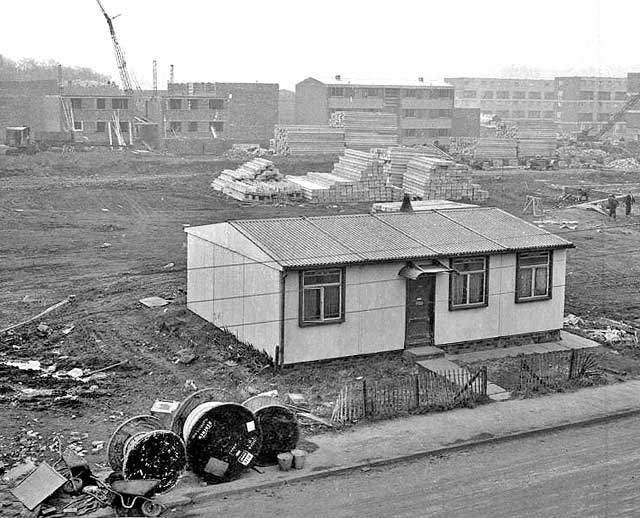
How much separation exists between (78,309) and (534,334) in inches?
488

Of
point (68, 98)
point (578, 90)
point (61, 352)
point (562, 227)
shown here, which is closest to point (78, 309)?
point (61, 352)

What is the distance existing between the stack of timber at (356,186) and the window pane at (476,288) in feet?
82.5

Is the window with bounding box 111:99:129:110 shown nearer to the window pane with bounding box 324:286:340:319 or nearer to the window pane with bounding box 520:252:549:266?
the window pane with bounding box 520:252:549:266

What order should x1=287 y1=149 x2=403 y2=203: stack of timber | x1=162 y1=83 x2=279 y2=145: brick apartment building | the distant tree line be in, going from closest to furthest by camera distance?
1. x1=287 y1=149 x2=403 y2=203: stack of timber
2. x1=162 y1=83 x2=279 y2=145: brick apartment building
3. the distant tree line

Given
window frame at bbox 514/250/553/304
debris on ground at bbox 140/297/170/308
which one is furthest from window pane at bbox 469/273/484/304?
debris on ground at bbox 140/297/170/308

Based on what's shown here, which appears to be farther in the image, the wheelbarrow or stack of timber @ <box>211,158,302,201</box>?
stack of timber @ <box>211,158,302,201</box>

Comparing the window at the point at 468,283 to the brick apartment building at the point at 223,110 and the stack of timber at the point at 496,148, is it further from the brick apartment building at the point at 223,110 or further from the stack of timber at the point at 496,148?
the brick apartment building at the point at 223,110

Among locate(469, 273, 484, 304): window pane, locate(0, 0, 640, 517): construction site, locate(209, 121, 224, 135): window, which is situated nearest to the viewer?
locate(0, 0, 640, 517): construction site

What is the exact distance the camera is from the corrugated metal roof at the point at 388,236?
2164cm

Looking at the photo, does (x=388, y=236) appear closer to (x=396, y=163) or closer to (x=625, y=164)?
(x=396, y=163)

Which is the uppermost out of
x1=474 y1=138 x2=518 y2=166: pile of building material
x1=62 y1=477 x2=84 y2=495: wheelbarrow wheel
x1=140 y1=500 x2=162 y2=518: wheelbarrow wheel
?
x1=474 y1=138 x2=518 y2=166: pile of building material

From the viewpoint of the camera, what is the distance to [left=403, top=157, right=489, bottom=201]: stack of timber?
49.2 metres

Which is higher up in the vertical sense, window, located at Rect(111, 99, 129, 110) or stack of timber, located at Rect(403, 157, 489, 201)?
window, located at Rect(111, 99, 129, 110)

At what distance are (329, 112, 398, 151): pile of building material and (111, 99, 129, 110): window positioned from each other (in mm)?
18061
